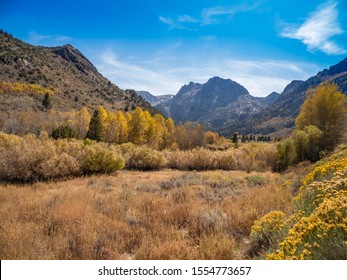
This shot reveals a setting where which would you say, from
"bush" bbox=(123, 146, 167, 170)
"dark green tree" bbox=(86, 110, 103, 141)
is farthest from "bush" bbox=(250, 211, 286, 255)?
"dark green tree" bbox=(86, 110, 103, 141)

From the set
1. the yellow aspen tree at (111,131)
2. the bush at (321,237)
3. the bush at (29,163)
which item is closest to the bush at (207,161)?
the bush at (29,163)

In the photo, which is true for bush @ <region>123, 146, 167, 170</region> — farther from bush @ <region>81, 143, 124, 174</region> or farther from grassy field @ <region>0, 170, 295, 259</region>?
grassy field @ <region>0, 170, 295, 259</region>

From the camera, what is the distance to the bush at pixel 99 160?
16.2 metres

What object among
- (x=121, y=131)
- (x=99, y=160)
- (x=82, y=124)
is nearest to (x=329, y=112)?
(x=99, y=160)

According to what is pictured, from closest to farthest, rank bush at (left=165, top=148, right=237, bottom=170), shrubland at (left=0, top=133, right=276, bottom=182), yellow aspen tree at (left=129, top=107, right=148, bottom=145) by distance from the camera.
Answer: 1. shrubland at (left=0, top=133, right=276, bottom=182)
2. bush at (left=165, top=148, right=237, bottom=170)
3. yellow aspen tree at (left=129, top=107, right=148, bottom=145)

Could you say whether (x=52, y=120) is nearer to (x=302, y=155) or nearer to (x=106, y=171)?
(x=106, y=171)

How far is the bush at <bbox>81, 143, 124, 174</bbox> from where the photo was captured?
16.2 metres

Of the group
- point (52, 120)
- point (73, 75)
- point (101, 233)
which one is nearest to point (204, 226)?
point (101, 233)

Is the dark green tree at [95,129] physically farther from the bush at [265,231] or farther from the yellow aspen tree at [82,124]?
the bush at [265,231]

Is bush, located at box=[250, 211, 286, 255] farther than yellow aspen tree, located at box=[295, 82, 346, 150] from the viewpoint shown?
No

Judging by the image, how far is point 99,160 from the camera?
17016 millimetres

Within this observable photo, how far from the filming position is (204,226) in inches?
190

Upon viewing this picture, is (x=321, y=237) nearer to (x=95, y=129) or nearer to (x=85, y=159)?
(x=85, y=159)

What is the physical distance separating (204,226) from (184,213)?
33.2 inches
